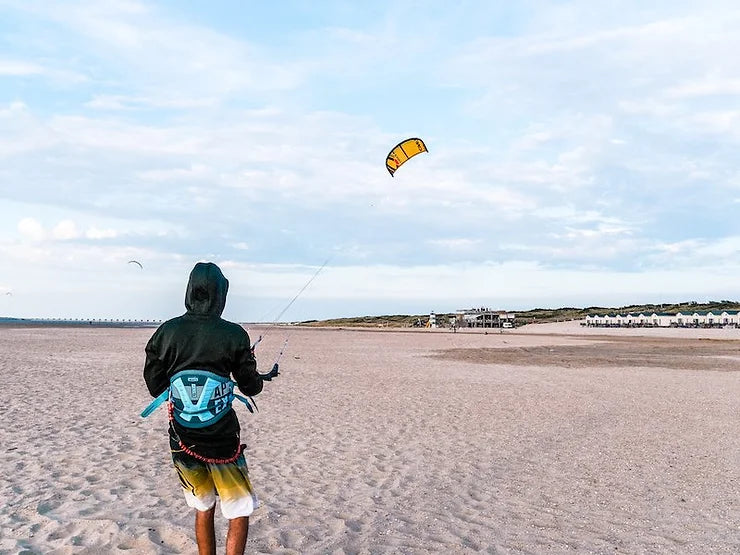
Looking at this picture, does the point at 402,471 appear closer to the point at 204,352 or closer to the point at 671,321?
the point at 204,352

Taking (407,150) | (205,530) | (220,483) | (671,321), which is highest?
(407,150)

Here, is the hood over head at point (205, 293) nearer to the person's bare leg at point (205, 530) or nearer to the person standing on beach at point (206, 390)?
the person standing on beach at point (206, 390)

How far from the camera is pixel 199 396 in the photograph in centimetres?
397

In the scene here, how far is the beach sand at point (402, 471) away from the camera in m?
5.96

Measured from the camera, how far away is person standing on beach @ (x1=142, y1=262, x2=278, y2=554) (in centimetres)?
398

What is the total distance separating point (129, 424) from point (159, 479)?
374cm

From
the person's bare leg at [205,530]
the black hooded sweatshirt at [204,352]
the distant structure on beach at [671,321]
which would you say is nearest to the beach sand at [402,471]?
the person's bare leg at [205,530]

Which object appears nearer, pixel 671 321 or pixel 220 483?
pixel 220 483

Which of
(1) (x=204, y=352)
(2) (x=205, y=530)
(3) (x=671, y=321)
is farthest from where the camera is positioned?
(3) (x=671, y=321)

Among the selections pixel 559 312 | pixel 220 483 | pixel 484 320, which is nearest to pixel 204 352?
pixel 220 483

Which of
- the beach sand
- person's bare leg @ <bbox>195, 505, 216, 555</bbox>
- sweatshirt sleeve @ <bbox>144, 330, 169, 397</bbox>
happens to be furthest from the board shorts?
the beach sand

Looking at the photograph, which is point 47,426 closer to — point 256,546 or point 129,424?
point 129,424

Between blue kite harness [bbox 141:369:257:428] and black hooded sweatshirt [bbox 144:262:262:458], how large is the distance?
4 centimetres

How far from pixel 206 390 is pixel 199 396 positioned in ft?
0.19
